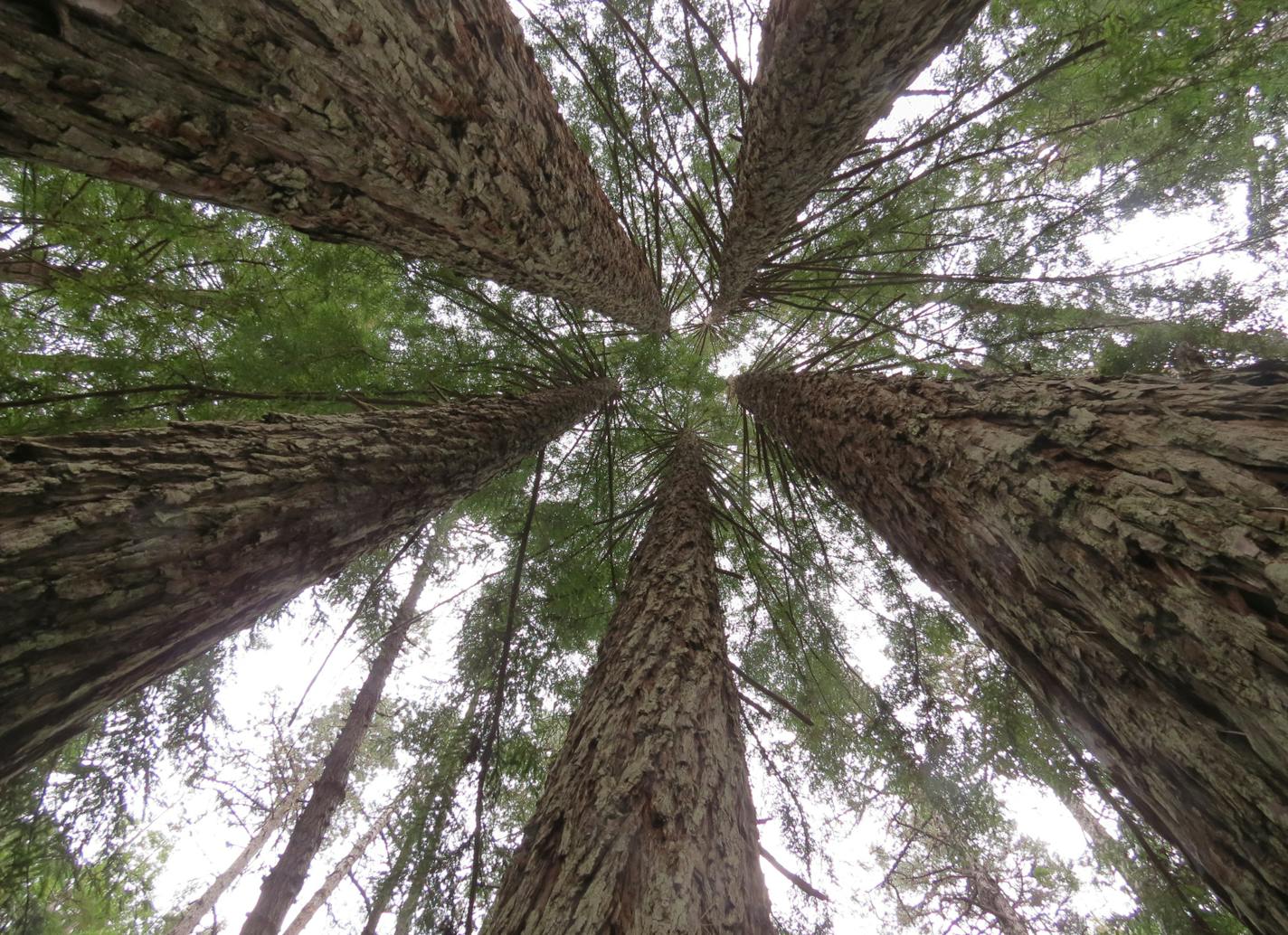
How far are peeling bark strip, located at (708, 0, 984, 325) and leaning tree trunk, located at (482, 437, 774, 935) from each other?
87.0 inches

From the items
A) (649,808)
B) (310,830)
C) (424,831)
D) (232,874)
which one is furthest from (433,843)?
(232,874)

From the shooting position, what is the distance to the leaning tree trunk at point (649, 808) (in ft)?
4.22

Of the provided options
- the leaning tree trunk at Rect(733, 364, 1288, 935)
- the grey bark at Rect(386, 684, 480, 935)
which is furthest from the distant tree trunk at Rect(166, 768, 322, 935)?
the leaning tree trunk at Rect(733, 364, 1288, 935)

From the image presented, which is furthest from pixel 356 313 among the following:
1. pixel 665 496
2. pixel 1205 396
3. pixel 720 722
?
pixel 1205 396

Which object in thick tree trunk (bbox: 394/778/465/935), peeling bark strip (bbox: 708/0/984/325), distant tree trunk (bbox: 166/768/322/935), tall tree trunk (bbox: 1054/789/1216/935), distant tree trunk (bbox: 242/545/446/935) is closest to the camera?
peeling bark strip (bbox: 708/0/984/325)

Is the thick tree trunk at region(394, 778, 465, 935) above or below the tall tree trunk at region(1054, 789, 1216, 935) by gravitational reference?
above

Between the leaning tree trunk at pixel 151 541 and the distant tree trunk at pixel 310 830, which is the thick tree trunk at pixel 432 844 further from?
the leaning tree trunk at pixel 151 541

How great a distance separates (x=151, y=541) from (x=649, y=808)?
1.45 m

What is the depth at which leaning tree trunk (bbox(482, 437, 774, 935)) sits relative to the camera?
1.29 meters

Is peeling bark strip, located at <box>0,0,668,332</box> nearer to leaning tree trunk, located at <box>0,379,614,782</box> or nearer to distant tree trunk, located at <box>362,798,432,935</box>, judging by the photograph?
leaning tree trunk, located at <box>0,379,614,782</box>

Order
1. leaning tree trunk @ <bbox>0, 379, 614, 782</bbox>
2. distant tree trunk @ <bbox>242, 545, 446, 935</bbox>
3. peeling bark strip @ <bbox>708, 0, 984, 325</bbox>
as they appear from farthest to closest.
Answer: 1. distant tree trunk @ <bbox>242, 545, 446, 935</bbox>
2. peeling bark strip @ <bbox>708, 0, 984, 325</bbox>
3. leaning tree trunk @ <bbox>0, 379, 614, 782</bbox>

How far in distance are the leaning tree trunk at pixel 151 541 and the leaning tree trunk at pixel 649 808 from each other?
3.46 feet

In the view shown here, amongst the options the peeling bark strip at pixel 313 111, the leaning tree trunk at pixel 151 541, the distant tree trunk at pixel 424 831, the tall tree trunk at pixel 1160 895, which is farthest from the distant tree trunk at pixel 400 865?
the tall tree trunk at pixel 1160 895

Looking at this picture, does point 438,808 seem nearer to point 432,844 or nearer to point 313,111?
point 432,844
